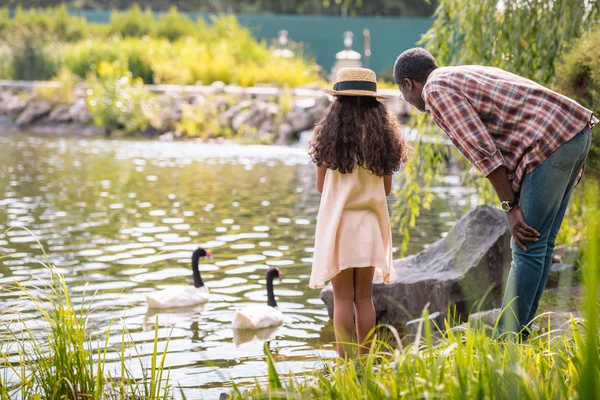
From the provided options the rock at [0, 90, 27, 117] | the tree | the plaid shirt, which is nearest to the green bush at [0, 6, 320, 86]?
the rock at [0, 90, 27, 117]

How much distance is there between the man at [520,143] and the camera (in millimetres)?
4078

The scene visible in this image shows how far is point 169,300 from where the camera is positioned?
6816 mm

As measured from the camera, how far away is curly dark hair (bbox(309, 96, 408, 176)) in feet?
15.4

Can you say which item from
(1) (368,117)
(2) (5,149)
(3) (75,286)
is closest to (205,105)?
(2) (5,149)

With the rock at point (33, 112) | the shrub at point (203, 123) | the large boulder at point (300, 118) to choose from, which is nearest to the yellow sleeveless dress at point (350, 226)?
the large boulder at point (300, 118)

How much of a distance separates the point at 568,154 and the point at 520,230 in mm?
421

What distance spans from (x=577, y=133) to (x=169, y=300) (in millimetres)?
3737

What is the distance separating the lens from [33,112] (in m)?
24.4

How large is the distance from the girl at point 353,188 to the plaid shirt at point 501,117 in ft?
1.94

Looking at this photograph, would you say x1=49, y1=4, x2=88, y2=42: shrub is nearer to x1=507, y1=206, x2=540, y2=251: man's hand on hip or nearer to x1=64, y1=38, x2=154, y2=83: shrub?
x1=64, y1=38, x2=154, y2=83: shrub

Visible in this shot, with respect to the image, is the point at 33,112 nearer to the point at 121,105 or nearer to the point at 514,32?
the point at 121,105

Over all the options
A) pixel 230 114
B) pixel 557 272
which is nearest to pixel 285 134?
pixel 230 114

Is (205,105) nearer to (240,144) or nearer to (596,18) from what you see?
(240,144)

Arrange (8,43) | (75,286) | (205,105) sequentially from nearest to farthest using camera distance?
1. (75,286)
2. (205,105)
3. (8,43)
